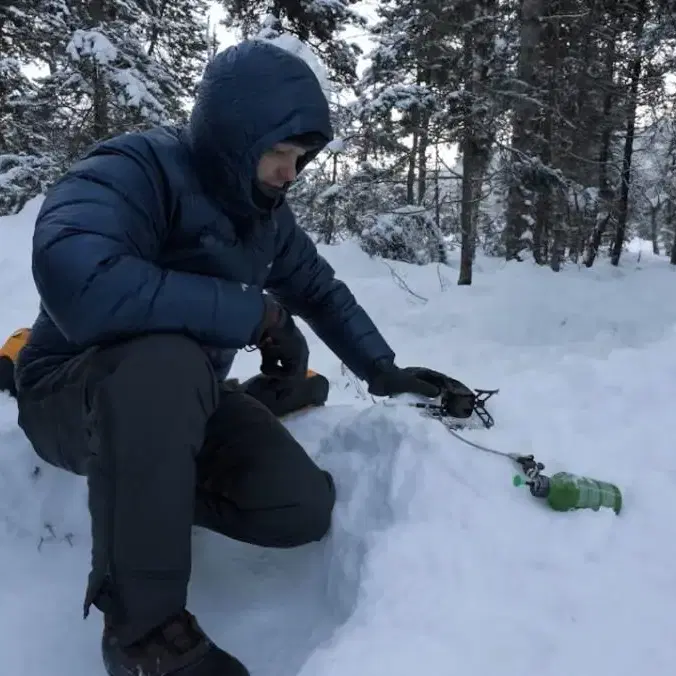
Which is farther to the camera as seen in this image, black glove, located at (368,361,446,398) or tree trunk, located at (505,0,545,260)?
tree trunk, located at (505,0,545,260)

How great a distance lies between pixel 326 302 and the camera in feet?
7.86

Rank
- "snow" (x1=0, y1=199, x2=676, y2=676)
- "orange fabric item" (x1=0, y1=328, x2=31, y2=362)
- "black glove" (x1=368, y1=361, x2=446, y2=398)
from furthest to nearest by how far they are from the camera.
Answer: "orange fabric item" (x1=0, y1=328, x2=31, y2=362) → "black glove" (x1=368, y1=361, x2=446, y2=398) → "snow" (x1=0, y1=199, x2=676, y2=676)

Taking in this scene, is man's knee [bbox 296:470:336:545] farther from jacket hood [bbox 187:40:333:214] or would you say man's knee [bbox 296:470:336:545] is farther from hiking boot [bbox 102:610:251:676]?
jacket hood [bbox 187:40:333:214]

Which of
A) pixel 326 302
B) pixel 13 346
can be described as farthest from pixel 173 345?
pixel 13 346

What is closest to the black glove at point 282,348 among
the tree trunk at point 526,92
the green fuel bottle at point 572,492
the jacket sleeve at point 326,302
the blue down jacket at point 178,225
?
the blue down jacket at point 178,225

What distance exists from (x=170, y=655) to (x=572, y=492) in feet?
3.72

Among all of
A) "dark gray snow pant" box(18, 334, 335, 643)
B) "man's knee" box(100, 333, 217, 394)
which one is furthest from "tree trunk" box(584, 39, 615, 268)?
"man's knee" box(100, 333, 217, 394)

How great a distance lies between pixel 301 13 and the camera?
11695 millimetres

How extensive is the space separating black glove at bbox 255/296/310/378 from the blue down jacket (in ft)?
0.44

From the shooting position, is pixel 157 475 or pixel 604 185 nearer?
pixel 157 475

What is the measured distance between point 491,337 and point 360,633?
5.95m

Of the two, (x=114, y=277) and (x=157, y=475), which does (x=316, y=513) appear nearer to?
(x=157, y=475)

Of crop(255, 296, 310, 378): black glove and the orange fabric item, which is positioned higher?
crop(255, 296, 310, 378): black glove

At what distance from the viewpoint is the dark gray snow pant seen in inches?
51.3
